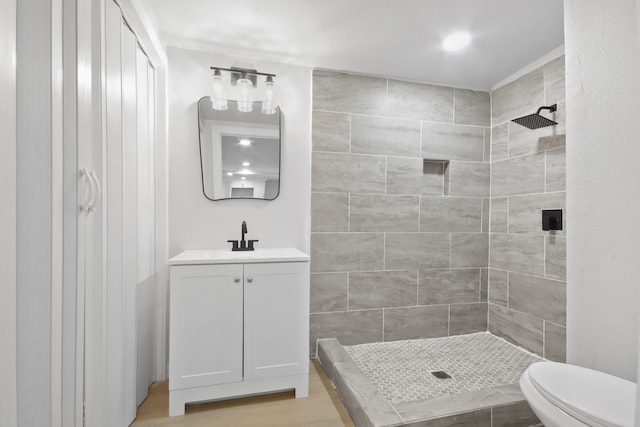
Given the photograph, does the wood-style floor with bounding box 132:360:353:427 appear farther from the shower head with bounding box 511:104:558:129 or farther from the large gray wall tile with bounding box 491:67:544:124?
the large gray wall tile with bounding box 491:67:544:124

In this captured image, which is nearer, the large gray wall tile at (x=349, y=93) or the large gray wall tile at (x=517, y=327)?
the large gray wall tile at (x=517, y=327)

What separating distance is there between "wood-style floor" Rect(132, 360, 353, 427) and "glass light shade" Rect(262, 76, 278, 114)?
2.00m

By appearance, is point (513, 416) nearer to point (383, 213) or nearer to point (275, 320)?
point (275, 320)

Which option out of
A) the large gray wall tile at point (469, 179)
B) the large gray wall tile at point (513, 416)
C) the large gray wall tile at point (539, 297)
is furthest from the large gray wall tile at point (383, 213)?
the large gray wall tile at point (513, 416)

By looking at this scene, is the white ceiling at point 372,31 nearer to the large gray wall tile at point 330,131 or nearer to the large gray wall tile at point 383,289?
the large gray wall tile at point 330,131

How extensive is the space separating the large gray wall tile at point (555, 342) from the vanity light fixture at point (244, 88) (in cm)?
262

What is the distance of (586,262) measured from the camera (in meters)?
1.23

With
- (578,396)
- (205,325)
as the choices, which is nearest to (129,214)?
(205,325)

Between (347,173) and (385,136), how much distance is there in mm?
476

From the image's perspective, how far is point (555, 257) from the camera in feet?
7.19

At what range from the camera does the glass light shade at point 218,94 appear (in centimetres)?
215

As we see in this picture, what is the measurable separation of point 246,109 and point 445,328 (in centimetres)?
251

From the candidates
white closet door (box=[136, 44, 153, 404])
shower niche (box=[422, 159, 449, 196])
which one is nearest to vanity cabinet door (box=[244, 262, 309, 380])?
white closet door (box=[136, 44, 153, 404])

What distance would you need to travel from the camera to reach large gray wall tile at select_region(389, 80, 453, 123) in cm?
261
